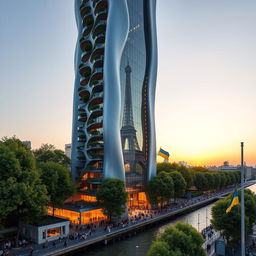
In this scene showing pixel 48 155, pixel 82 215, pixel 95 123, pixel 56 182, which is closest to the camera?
pixel 56 182

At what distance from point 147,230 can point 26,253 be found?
2586cm

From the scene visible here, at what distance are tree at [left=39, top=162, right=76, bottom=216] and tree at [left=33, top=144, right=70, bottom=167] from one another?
30.0m

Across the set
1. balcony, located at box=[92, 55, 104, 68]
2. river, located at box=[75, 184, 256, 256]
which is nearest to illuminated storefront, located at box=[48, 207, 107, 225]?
river, located at box=[75, 184, 256, 256]

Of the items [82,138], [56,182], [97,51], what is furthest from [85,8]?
[56,182]

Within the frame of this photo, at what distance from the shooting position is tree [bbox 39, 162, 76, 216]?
44719 mm

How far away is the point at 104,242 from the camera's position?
133 feet

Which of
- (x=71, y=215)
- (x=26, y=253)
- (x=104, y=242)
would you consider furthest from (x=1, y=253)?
(x=71, y=215)

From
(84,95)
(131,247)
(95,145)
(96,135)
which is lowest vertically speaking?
(131,247)

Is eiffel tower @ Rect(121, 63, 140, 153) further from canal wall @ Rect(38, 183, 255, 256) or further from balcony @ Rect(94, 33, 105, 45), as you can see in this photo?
canal wall @ Rect(38, 183, 255, 256)

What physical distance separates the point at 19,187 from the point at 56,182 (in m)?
14.6

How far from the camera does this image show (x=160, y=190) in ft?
208

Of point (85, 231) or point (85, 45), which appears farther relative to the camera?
point (85, 45)

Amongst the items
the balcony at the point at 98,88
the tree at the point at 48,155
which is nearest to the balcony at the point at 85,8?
the balcony at the point at 98,88

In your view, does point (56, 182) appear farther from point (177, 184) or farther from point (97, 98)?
point (177, 184)
